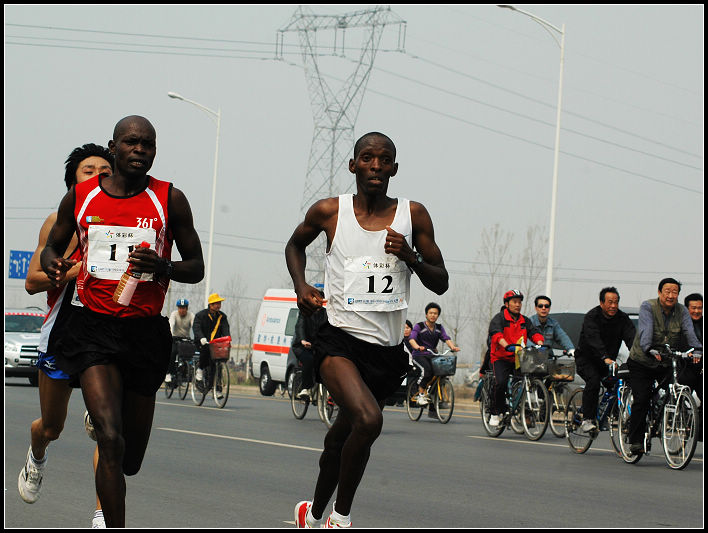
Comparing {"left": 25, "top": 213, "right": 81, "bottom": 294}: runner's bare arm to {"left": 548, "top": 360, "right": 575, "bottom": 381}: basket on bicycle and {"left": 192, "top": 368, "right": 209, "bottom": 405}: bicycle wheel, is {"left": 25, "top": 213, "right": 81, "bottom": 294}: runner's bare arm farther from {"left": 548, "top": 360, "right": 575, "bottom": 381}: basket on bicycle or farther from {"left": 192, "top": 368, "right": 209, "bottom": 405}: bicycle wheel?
{"left": 192, "top": 368, "right": 209, "bottom": 405}: bicycle wheel

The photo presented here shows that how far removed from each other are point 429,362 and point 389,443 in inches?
202

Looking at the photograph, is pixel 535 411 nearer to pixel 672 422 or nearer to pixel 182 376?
pixel 672 422

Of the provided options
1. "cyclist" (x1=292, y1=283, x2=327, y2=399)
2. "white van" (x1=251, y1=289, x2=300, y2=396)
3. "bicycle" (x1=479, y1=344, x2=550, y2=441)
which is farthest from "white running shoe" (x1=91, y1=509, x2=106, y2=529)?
"white van" (x1=251, y1=289, x2=300, y2=396)

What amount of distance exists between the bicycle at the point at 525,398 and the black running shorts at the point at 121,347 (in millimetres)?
10690

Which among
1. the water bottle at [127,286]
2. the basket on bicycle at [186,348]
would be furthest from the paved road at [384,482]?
the basket on bicycle at [186,348]

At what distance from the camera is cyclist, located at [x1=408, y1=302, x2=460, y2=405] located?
65.4 ft

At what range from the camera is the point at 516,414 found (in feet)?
56.1

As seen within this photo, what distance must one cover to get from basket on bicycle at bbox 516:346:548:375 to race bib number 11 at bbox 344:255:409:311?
1016cm

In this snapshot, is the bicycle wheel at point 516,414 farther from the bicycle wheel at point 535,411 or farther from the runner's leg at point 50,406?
the runner's leg at point 50,406

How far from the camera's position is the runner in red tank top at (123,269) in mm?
5879

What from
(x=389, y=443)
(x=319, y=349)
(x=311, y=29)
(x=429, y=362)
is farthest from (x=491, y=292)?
(x=319, y=349)

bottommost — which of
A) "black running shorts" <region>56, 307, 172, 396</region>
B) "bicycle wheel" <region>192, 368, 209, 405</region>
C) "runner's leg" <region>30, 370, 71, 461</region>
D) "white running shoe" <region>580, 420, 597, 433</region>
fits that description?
"bicycle wheel" <region>192, 368, 209, 405</region>

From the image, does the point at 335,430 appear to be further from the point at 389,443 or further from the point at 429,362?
the point at 429,362

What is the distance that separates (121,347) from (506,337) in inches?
455
